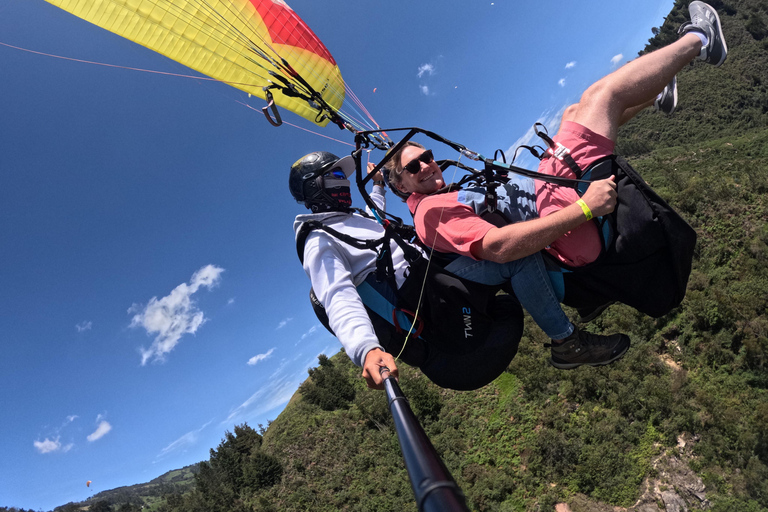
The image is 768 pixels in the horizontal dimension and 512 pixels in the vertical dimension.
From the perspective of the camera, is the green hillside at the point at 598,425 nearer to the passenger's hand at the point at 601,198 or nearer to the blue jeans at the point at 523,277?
the blue jeans at the point at 523,277

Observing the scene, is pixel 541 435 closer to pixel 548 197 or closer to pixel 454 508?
pixel 548 197

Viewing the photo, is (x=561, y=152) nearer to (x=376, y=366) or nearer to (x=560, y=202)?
(x=560, y=202)

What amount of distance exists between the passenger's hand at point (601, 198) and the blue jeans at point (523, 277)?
0.50 metres

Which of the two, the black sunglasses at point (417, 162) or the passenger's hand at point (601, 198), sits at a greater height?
the black sunglasses at point (417, 162)

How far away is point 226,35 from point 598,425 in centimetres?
2371

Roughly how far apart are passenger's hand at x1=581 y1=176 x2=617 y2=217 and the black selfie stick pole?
1625 millimetres

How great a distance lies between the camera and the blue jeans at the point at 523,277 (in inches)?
101

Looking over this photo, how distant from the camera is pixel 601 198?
7.15 feet

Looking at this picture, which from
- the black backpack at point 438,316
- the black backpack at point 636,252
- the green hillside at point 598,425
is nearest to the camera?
the black backpack at point 636,252

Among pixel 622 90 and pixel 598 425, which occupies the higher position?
pixel 622 90

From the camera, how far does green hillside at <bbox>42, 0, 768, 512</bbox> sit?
17812mm

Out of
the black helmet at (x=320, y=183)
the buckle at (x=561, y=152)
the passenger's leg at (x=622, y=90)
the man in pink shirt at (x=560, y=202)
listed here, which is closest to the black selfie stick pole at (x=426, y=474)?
the man in pink shirt at (x=560, y=202)

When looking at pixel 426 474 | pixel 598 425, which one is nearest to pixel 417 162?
pixel 426 474

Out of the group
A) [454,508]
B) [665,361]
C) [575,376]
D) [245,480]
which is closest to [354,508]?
[245,480]
